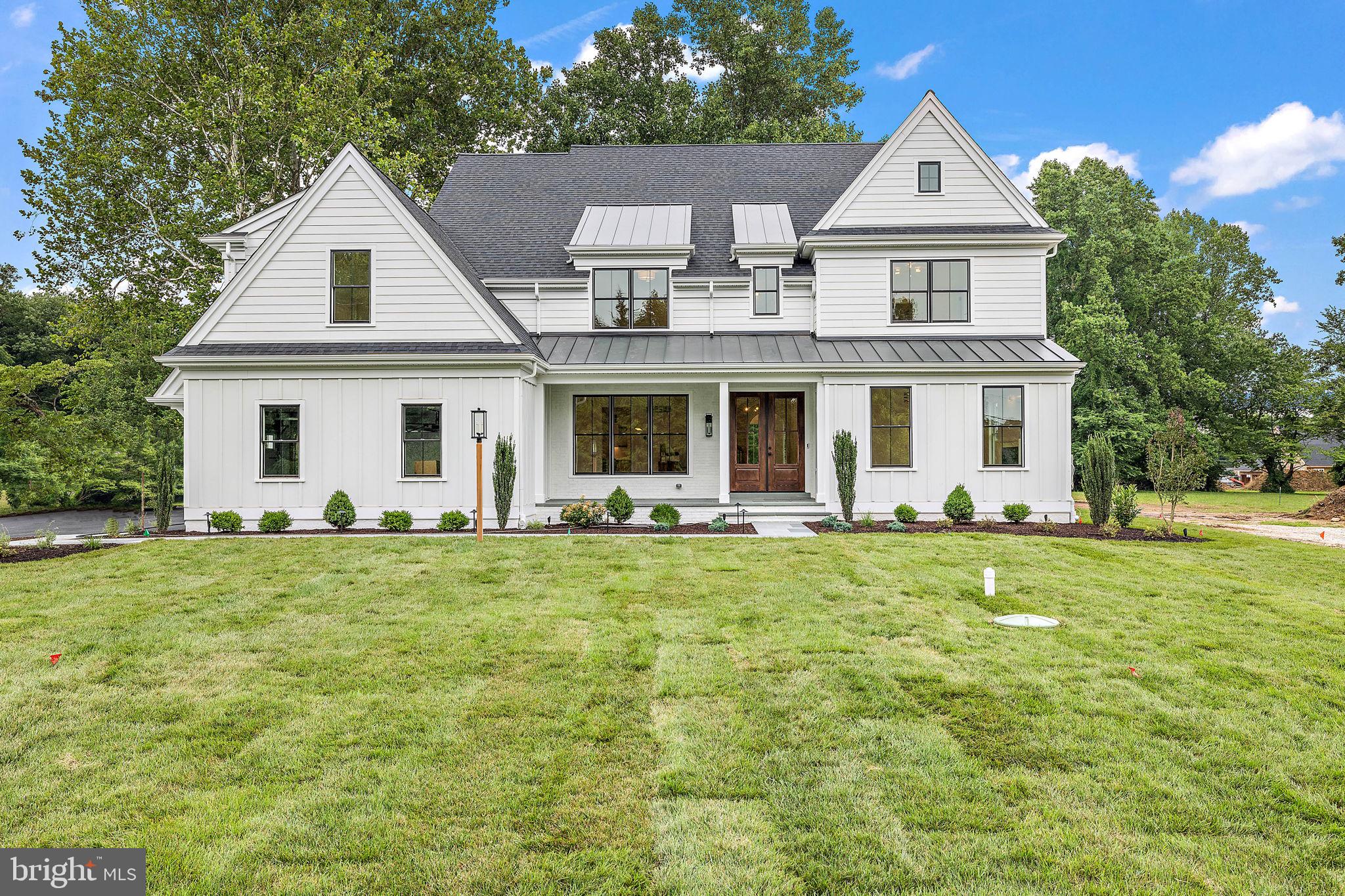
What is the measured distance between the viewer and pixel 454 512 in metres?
12.7

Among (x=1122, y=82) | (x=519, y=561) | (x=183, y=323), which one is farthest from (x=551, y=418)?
(x=1122, y=82)

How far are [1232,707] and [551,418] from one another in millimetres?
13409

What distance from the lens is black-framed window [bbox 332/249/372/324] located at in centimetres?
1335

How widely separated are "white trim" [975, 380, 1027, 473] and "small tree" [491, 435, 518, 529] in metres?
9.71

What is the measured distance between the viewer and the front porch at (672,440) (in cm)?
1570

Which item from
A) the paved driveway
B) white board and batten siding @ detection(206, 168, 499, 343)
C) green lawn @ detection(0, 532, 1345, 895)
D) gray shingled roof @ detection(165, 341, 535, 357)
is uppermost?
white board and batten siding @ detection(206, 168, 499, 343)

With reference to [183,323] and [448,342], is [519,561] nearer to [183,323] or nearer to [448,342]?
[448,342]

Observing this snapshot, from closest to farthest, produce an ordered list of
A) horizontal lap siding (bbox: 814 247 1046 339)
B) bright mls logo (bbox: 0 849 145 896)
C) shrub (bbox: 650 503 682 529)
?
1. bright mls logo (bbox: 0 849 145 896)
2. shrub (bbox: 650 503 682 529)
3. horizontal lap siding (bbox: 814 247 1046 339)

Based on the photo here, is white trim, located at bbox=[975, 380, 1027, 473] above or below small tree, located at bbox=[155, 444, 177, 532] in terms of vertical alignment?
above

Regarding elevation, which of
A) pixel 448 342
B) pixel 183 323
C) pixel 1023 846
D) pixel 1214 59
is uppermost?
pixel 1214 59

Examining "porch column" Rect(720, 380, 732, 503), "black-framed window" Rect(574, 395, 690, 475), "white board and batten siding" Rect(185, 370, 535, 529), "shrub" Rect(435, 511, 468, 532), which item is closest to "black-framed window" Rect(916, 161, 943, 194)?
"porch column" Rect(720, 380, 732, 503)

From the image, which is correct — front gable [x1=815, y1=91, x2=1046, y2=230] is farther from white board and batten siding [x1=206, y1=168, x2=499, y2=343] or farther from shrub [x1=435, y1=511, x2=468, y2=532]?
shrub [x1=435, y1=511, x2=468, y2=532]

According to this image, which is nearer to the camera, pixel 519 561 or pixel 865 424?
pixel 519 561

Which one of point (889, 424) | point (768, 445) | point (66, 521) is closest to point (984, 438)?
point (889, 424)
